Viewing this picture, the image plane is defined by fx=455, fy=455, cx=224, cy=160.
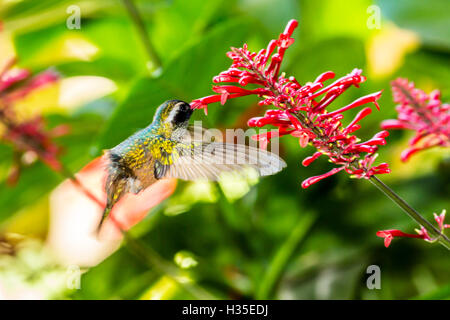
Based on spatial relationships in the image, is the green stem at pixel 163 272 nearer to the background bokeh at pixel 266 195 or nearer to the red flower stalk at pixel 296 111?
the background bokeh at pixel 266 195

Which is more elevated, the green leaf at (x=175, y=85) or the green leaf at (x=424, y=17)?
the green leaf at (x=424, y=17)

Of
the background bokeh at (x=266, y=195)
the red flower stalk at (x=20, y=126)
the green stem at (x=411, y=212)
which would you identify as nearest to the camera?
the green stem at (x=411, y=212)

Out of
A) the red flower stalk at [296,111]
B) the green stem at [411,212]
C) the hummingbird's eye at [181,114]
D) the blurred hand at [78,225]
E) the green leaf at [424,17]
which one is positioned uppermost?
the green leaf at [424,17]

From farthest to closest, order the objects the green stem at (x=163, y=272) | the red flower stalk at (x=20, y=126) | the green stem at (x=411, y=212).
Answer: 1. the green stem at (x=163, y=272)
2. the red flower stalk at (x=20, y=126)
3. the green stem at (x=411, y=212)

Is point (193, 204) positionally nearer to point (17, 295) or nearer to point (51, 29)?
point (17, 295)

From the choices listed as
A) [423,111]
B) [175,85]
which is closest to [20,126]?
[175,85]

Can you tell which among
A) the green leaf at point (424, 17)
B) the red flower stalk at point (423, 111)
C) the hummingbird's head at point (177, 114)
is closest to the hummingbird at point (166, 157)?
the hummingbird's head at point (177, 114)

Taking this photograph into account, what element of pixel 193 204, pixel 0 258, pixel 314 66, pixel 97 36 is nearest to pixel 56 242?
pixel 0 258

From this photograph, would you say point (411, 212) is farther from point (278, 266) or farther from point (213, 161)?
point (278, 266)
